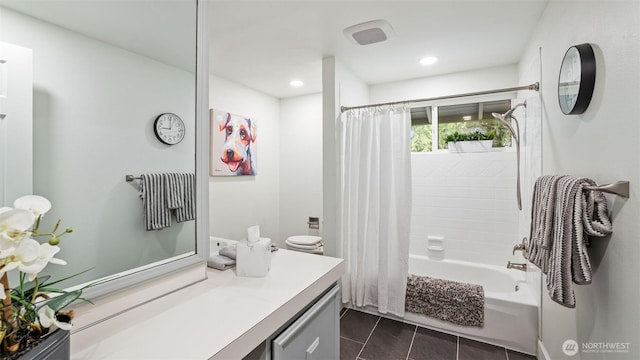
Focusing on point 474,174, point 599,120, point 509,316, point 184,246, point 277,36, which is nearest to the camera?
point 599,120

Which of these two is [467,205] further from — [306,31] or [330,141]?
[306,31]

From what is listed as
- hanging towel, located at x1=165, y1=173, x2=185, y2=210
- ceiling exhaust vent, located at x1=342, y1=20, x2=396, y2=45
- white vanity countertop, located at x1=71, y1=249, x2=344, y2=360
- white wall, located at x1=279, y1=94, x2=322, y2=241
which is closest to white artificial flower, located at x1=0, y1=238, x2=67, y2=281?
white vanity countertop, located at x1=71, y1=249, x2=344, y2=360

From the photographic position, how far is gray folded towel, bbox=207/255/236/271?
4.55 ft

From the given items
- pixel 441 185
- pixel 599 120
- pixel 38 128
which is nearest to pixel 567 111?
pixel 599 120

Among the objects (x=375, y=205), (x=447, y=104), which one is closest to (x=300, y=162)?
(x=375, y=205)

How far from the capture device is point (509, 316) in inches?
81.8

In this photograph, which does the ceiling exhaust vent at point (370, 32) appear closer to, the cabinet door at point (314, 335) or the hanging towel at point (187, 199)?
the hanging towel at point (187, 199)

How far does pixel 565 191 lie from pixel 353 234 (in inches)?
68.4

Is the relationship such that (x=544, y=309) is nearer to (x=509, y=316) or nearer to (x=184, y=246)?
(x=509, y=316)

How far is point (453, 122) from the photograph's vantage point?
123 inches

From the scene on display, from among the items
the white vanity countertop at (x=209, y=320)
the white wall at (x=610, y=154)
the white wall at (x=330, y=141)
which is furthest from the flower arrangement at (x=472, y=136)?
the white vanity countertop at (x=209, y=320)

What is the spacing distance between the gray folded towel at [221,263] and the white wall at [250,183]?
63.3 inches

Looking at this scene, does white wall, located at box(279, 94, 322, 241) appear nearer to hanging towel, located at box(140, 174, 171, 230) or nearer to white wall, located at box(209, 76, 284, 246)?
white wall, located at box(209, 76, 284, 246)

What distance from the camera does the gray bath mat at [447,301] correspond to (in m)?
2.17
